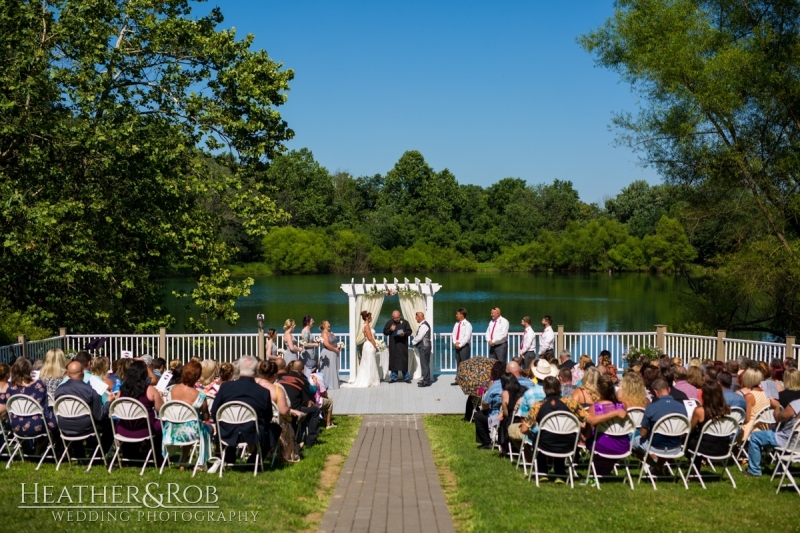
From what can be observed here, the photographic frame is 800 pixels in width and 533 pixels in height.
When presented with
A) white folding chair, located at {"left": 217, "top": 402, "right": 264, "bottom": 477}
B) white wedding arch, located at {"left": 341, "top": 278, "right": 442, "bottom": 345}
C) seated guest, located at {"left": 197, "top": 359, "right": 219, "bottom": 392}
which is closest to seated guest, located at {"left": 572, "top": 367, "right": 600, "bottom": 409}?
white folding chair, located at {"left": 217, "top": 402, "right": 264, "bottom": 477}

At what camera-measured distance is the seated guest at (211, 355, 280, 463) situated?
8.23 m

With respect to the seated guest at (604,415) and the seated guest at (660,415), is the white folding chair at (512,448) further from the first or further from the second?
the seated guest at (660,415)

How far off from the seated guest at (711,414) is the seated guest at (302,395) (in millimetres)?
4493

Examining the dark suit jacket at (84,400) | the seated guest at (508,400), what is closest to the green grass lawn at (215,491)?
the dark suit jacket at (84,400)

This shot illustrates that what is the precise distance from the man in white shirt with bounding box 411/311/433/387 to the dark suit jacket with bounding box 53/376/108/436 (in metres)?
8.08

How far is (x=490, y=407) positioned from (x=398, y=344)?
630cm

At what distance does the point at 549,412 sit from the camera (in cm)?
809

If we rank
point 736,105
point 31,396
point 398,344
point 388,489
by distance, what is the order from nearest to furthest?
point 388,489 < point 31,396 < point 398,344 < point 736,105

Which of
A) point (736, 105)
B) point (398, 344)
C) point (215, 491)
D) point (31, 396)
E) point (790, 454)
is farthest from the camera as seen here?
point (736, 105)

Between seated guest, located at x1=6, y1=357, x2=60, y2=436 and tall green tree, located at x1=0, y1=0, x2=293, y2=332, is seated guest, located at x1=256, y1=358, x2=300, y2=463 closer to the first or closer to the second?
seated guest, located at x1=6, y1=357, x2=60, y2=436

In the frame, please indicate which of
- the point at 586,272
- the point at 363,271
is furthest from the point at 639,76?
the point at 586,272

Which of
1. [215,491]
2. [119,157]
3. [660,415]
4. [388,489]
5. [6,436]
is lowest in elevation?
[388,489]

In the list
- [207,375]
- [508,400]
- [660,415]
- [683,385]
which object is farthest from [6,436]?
[683,385]

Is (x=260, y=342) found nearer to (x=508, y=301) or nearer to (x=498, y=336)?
(x=498, y=336)
